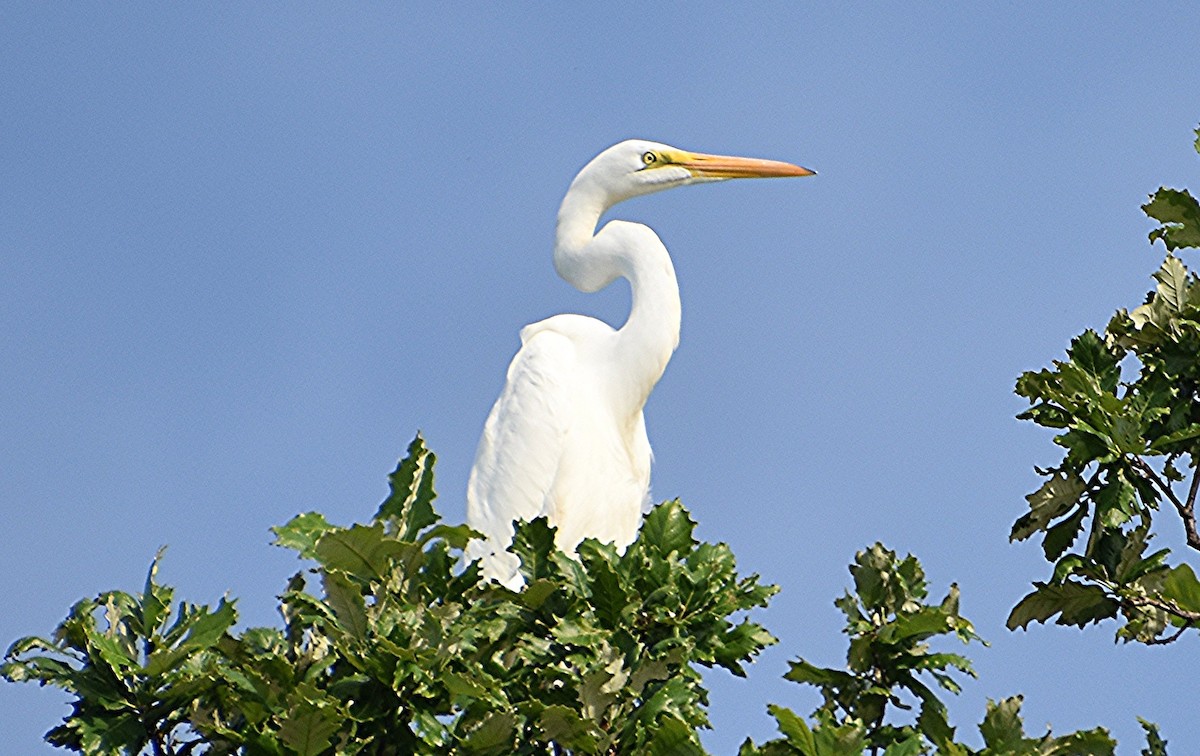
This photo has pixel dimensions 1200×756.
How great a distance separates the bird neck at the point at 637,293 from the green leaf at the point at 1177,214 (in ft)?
17.9

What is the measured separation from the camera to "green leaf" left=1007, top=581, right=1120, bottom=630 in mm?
4977

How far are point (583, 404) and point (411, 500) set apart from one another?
5953 millimetres

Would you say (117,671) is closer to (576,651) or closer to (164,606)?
(164,606)

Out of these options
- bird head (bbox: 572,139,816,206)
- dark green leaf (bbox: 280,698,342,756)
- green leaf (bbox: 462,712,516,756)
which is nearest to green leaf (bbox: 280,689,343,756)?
dark green leaf (bbox: 280,698,342,756)

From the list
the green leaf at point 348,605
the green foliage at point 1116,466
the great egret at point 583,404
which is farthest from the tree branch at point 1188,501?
the great egret at point 583,404

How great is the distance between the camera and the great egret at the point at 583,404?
33.8 feet

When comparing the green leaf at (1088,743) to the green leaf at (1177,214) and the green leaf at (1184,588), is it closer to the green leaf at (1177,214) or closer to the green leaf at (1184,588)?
the green leaf at (1184,588)

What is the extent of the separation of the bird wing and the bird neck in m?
0.34

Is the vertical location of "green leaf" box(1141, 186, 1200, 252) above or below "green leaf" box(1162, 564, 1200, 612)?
above

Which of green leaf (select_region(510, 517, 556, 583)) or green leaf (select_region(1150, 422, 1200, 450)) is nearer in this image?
green leaf (select_region(510, 517, 556, 583))

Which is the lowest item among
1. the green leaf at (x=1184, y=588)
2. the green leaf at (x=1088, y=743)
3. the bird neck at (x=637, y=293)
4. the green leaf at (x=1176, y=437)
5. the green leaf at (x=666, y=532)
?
the green leaf at (x=1088, y=743)

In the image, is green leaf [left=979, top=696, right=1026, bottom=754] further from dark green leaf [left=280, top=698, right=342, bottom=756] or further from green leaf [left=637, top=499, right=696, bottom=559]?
dark green leaf [left=280, top=698, right=342, bottom=756]

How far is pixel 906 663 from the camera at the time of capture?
4.63 meters

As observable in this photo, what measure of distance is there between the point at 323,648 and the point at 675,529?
975mm
